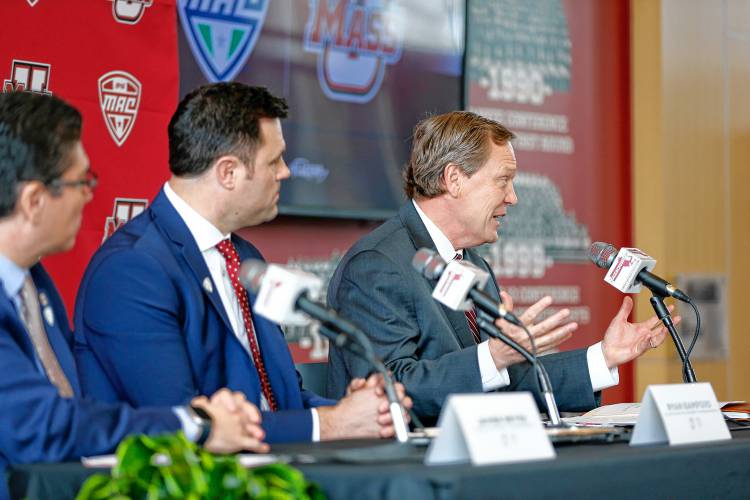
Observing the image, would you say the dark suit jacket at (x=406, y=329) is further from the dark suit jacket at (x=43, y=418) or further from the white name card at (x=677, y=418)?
the dark suit jacket at (x=43, y=418)

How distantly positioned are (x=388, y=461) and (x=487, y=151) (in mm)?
1720

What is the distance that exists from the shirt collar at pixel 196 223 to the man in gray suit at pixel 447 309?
1.83 ft

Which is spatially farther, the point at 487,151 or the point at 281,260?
the point at 281,260

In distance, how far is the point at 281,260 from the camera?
4500 mm

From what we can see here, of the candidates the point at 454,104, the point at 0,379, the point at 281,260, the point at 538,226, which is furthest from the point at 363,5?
the point at 0,379

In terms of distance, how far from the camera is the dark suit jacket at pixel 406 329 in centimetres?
282

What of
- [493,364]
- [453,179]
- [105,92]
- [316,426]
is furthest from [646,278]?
[105,92]

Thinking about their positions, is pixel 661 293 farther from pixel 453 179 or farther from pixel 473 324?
pixel 453 179

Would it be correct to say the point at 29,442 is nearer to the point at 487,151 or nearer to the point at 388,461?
the point at 388,461

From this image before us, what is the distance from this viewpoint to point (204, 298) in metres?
2.45

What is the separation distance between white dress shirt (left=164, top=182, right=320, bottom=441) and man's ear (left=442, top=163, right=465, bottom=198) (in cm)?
89

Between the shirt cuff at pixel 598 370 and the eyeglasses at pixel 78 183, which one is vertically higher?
A: the eyeglasses at pixel 78 183

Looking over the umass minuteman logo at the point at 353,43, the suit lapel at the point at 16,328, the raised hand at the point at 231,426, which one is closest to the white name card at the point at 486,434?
the raised hand at the point at 231,426

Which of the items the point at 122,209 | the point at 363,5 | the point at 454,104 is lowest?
the point at 122,209
